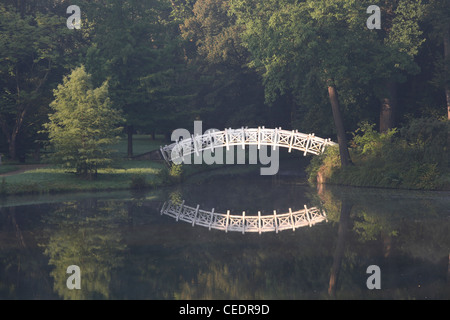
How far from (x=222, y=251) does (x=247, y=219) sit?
619 centimetres

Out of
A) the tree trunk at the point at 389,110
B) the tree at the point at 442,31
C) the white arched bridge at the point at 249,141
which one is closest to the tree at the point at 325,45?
the white arched bridge at the point at 249,141

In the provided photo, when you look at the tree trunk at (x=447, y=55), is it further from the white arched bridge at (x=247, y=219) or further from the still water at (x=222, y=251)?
the white arched bridge at (x=247, y=219)

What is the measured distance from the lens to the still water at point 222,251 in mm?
13578

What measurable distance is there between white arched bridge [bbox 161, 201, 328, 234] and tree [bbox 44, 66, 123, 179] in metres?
8.88

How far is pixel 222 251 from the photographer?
1781 cm

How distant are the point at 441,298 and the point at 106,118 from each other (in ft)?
81.8

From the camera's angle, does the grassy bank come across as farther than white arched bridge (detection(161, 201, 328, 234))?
Yes

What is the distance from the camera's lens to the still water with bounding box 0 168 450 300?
44.5 ft

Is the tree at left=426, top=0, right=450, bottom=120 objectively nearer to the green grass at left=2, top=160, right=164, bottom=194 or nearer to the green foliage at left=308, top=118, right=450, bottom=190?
the green foliage at left=308, top=118, right=450, bottom=190

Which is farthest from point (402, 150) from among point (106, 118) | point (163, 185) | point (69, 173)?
point (69, 173)

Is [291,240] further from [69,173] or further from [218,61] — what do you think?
[218,61]

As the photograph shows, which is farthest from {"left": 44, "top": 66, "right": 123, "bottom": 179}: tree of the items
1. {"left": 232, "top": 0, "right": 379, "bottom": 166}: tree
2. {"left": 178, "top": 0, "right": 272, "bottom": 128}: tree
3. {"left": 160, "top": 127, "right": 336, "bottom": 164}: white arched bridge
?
{"left": 178, "top": 0, "right": 272, "bottom": 128}: tree
